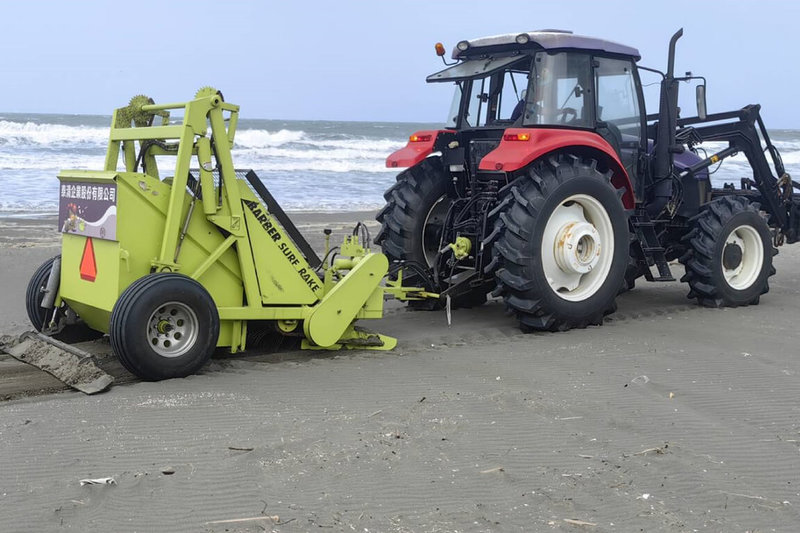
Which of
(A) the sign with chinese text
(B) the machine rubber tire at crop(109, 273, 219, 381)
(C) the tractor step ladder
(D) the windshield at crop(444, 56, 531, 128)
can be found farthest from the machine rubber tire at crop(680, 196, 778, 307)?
(A) the sign with chinese text

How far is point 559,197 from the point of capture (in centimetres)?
662

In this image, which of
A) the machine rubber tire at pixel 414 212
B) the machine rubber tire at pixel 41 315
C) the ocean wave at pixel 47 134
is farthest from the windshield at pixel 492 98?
the ocean wave at pixel 47 134

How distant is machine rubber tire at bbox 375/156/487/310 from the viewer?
7457 millimetres

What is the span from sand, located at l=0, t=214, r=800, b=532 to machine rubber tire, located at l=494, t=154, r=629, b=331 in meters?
0.38

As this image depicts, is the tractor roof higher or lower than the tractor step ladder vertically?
higher

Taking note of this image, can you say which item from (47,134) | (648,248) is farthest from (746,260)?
(47,134)

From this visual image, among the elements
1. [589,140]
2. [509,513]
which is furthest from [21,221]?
[509,513]

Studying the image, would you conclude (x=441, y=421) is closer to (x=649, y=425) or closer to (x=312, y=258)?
(x=649, y=425)

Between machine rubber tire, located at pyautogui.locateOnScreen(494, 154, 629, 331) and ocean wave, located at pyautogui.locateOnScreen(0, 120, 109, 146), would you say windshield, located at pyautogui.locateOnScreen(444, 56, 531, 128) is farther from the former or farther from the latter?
ocean wave, located at pyautogui.locateOnScreen(0, 120, 109, 146)

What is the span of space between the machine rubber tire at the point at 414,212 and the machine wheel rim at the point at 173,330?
259cm

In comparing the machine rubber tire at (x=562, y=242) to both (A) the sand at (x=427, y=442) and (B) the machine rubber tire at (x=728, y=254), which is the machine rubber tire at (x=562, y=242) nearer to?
(A) the sand at (x=427, y=442)

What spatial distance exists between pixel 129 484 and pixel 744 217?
6.40 meters

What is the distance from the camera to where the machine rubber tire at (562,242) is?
6469 mm

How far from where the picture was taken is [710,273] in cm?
780
